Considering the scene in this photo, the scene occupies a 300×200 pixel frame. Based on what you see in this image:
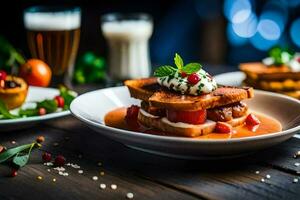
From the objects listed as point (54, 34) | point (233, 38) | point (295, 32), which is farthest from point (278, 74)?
point (233, 38)

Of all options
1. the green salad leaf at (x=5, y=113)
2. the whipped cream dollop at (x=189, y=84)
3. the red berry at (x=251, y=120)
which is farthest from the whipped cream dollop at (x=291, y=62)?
the green salad leaf at (x=5, y=113)

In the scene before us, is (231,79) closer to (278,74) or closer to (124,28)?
(278,74)

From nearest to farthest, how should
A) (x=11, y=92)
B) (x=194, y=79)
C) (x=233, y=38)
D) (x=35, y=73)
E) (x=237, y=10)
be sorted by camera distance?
(x=194, y=79)
(x=11, y=92)
(x=35, y=73)
(x=237, y=10)
(x=233, y=38)

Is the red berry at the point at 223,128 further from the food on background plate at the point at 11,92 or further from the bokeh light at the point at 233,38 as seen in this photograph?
the bokeh light at the point at 233,38

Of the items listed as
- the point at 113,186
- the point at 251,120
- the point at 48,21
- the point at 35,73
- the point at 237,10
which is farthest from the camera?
the point at 237,10

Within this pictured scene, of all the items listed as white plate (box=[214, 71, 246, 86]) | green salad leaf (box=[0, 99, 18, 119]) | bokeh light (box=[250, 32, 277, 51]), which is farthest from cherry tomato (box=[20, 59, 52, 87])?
bokeh light (box=[250, 32, 277, 51])
